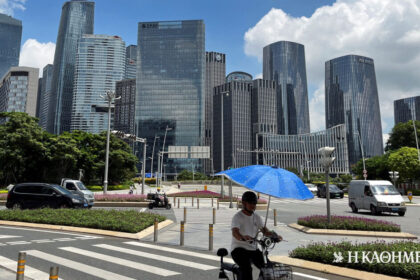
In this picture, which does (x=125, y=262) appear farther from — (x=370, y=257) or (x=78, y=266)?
(x=370, y=257)

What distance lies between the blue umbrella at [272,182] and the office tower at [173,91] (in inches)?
5678

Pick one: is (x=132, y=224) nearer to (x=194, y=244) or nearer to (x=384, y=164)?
(x=194, y=244)

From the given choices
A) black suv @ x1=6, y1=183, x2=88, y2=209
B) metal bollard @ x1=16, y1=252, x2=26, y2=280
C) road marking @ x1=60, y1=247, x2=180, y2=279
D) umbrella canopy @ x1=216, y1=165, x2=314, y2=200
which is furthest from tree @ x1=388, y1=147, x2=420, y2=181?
metal bollard @ x1=16, y1=252, x2=26, y2=280

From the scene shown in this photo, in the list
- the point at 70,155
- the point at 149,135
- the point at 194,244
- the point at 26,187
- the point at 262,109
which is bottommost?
the point at 194,244

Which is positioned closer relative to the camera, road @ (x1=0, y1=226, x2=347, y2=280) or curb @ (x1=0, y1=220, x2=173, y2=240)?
road @ (x1=0, y1=226, x2=347, y2=280)

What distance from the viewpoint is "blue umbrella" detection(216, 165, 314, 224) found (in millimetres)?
5000

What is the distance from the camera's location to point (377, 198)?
19.5 m

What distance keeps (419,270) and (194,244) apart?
6213mm

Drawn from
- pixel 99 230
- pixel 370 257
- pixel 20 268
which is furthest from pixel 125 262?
pixel 370 257

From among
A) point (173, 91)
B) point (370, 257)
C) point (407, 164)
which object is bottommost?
point (370, 257)

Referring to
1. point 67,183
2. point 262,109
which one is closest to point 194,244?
point 67,183

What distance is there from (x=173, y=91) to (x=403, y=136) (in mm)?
106084

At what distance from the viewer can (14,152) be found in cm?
3828

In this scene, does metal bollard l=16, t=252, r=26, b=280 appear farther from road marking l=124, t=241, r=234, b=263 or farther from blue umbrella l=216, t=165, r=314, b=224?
road marking l=124, t=241, r=234, b=263
